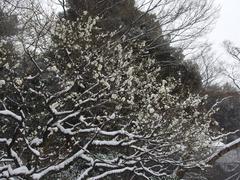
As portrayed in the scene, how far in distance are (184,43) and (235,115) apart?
1133 centimetres

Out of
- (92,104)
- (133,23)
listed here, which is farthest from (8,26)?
(92,104)

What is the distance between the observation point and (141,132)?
31.1 feet

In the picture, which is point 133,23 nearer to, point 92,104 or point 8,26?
point 92,104

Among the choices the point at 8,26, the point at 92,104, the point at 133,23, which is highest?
the point at 8,26

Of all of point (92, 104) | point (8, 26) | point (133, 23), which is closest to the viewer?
point (92, 104)

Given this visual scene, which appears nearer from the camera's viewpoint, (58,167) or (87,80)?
(58,167)

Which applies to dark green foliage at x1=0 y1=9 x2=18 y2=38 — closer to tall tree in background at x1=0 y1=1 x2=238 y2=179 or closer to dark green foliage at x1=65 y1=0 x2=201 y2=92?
dark green foliage at x1=65 y1=0 x2=201 y2=92

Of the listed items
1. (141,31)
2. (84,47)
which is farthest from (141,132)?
(141,31)

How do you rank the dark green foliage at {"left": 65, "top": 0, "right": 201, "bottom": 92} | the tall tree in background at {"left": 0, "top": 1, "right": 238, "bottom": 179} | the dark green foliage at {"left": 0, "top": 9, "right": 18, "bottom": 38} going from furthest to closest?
the dark green foliage at {"left": 0, "top": 9, "right": 18, "bottom": 38} < the dark green foliage at {"left": 65, "top": 0, "right": 201, "bottom": 92} < the tall tree in background at {"left": 0, "top": 1, "right": 238, "bottom": 179}

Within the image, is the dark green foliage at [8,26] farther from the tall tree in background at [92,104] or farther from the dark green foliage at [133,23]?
the tall tree in background at [92,104]

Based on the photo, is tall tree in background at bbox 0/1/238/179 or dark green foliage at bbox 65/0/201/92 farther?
dark green foliage at bbox 65/0/201/92

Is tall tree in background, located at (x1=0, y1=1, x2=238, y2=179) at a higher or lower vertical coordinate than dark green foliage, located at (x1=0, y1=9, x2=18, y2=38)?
lower

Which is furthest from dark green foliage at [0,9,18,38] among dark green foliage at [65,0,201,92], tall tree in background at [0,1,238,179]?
tall tree in background at [0,1,238,179]

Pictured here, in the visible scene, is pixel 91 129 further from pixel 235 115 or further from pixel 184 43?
pixel 235 115
